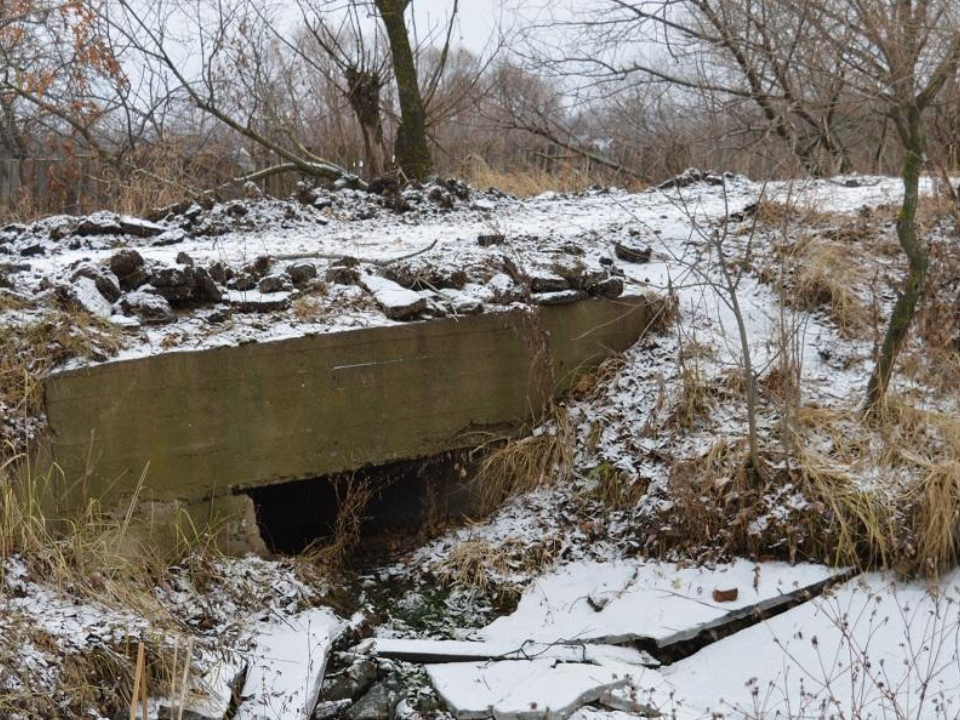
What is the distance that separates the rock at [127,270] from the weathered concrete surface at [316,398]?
0.70 meters

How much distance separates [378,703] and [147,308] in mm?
2198

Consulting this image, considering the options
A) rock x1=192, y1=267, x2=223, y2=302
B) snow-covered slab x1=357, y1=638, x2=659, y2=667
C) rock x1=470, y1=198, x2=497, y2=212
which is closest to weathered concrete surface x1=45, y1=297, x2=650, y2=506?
rock x1=192, y1=267, x2=223, y2=302

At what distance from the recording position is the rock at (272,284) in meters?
5.00

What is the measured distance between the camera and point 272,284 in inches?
197

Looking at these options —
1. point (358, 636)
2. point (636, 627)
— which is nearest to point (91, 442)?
point (358, 636)

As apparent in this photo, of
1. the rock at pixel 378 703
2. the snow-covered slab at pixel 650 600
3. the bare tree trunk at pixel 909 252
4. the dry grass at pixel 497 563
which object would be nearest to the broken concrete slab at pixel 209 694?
the rock at pixel 378 703

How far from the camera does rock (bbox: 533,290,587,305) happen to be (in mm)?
5293

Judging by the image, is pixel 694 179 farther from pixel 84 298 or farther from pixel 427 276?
pixel 84 298

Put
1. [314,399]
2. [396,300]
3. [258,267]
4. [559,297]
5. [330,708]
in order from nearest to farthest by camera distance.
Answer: [330,708] → [314,399] → [396,300] → [258,267] → [559,297]

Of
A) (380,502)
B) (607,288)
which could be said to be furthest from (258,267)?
(607,288)

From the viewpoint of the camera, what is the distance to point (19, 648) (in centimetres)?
327

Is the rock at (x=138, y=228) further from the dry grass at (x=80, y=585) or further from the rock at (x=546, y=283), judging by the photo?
the rock at (x=546, y=283)

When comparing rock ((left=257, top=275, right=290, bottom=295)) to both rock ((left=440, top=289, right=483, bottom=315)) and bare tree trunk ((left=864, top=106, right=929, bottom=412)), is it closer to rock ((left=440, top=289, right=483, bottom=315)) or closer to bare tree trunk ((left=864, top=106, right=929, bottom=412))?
rock ((left=440, top=289, right=483, bottom=315))

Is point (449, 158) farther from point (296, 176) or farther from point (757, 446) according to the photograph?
point (757, 446)
